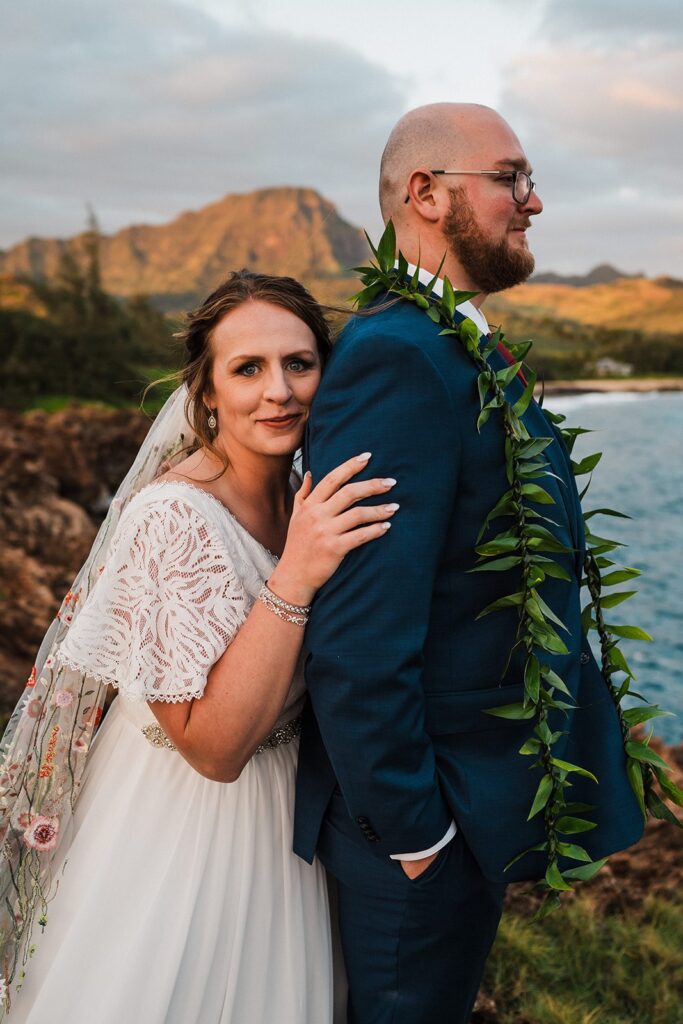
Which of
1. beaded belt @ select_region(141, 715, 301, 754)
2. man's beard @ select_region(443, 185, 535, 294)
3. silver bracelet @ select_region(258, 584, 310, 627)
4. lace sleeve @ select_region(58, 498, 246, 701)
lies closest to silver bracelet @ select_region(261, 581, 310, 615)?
silver bracelet @ select_region(258, 584, 310, 627)

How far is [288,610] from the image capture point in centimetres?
182

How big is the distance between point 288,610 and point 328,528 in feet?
0.67

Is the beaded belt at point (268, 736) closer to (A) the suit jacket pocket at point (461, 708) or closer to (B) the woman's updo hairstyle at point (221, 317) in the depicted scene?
(A) the suit jacket pocket at point (461, 708)

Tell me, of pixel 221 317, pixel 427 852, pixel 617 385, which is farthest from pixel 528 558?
pixel 617 385

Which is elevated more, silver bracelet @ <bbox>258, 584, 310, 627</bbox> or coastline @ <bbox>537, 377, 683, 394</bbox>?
silver bracelet @ <bbox>258, 584, 310, 627</bbox>

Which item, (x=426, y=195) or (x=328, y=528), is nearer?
(x=328, y=528)

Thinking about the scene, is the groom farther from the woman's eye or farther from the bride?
the woman's eye

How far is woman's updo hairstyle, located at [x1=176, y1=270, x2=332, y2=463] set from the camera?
2176 millimetres

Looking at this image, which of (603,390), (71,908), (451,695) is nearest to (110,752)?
(71,908)

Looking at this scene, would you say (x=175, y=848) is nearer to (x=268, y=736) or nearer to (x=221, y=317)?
(x=268, y=736)

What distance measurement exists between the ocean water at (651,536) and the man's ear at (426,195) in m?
0.70

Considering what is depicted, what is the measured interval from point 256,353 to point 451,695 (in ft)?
3.06

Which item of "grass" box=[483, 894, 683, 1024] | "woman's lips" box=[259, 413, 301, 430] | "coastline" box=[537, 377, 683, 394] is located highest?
"woman's lips" box=[259, 413, 301, 430]

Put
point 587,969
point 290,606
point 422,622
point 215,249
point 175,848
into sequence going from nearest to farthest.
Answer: point 422,622, point 290,606, point 175,848, point 587,969, point 215,249
